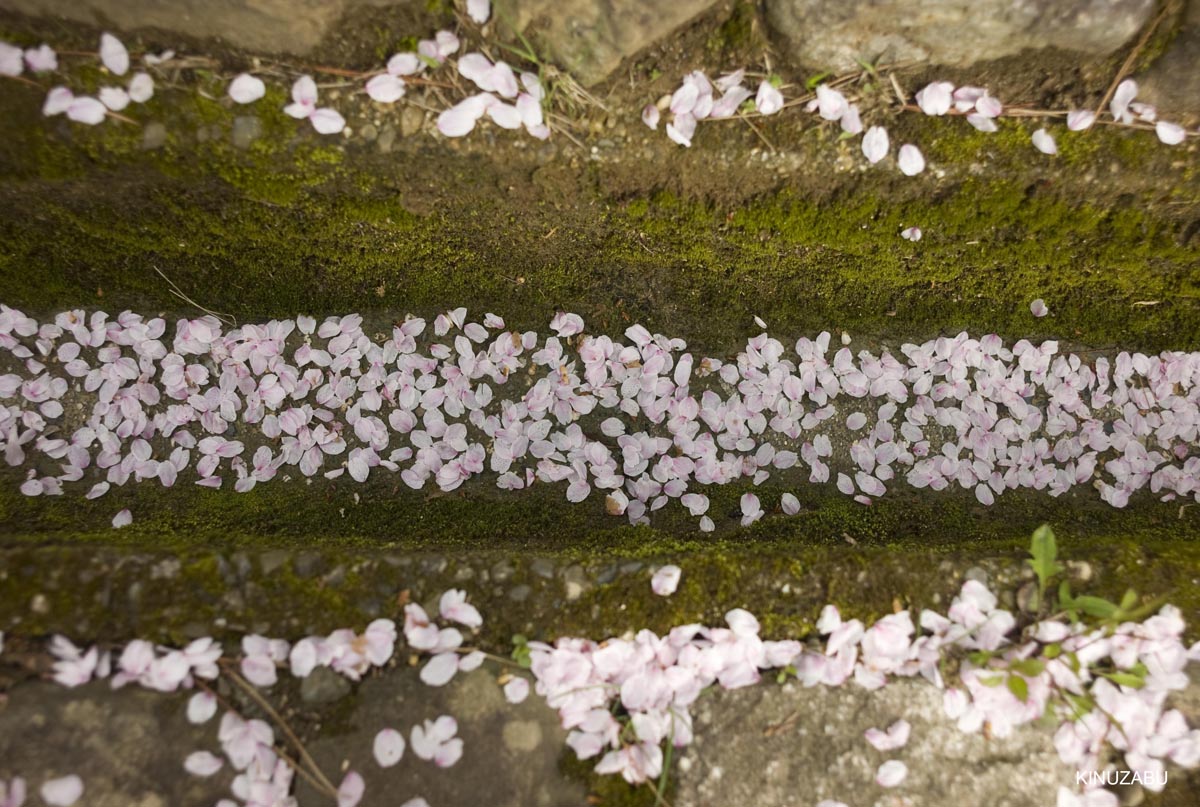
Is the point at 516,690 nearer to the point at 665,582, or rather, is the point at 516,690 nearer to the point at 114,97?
the point at 665,582

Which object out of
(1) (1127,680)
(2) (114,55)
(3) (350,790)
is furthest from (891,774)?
(2) (114,55)

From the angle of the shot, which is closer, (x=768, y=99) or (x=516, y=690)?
(x=516, y=690)

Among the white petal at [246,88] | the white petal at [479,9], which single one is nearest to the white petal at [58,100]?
the white petal at [246,88]

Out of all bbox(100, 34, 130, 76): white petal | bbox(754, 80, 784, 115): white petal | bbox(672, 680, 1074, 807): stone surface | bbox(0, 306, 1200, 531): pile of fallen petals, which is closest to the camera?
bbox(672, 680, 1074, 807): stone surface

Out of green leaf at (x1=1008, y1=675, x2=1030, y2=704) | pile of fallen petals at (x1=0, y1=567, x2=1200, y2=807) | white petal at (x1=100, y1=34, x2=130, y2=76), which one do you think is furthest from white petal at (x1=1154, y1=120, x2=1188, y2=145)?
white petal at (x1=100, y1=34, x2=130, y2=76)

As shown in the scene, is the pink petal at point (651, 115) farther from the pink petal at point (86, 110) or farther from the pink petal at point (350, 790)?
the pink petal at point (350, 790)

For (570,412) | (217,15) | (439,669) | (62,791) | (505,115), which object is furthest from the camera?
(570,412)

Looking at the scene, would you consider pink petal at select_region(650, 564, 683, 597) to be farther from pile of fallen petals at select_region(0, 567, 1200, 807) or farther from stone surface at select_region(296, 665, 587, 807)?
stone surface at select_region(296, 665, 587, 807)
